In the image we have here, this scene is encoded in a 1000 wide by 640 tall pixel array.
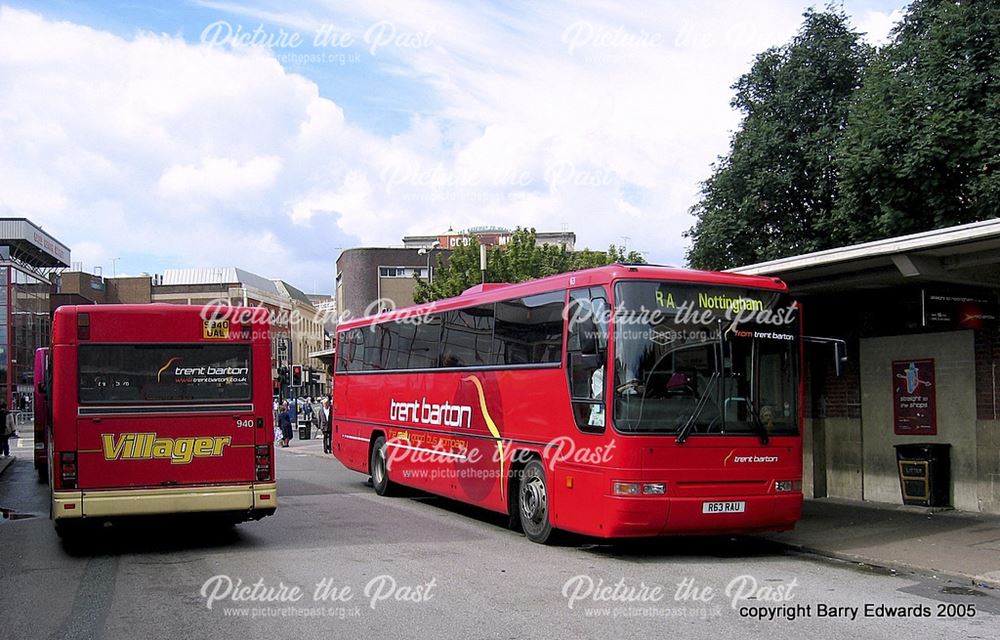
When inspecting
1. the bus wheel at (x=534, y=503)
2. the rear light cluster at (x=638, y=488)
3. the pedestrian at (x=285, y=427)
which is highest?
the rear light cluster at (x=638, y=488)

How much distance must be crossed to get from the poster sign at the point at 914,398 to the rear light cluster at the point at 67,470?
11410 mm

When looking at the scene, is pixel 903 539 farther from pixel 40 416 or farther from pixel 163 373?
pixel 40 416

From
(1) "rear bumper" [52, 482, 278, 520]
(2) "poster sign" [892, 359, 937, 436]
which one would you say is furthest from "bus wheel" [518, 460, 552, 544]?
(2) "poster sign" [892, 359, 937, 436]

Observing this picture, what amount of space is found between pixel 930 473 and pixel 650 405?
572cm

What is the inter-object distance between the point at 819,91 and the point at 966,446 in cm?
1399

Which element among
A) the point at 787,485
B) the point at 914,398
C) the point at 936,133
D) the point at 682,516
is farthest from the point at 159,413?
the point at 936,133

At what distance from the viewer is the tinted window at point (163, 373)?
11109mm

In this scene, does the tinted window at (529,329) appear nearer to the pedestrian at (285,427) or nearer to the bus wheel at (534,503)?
the bus wheel at (534,503)

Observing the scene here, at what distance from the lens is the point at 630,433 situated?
1048 centimetres

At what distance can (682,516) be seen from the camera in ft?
34.8

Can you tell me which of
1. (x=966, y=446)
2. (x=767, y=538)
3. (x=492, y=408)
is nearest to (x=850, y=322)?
(x=966, y=446)

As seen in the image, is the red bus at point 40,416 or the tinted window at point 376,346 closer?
the tinted window at point 376,346

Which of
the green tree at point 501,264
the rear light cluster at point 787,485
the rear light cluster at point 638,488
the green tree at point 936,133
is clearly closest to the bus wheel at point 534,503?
the rear light cluster at point 638,488

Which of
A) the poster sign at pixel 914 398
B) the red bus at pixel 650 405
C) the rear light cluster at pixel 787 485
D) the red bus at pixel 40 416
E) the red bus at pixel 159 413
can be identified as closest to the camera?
the red bus at pixel 650 405
